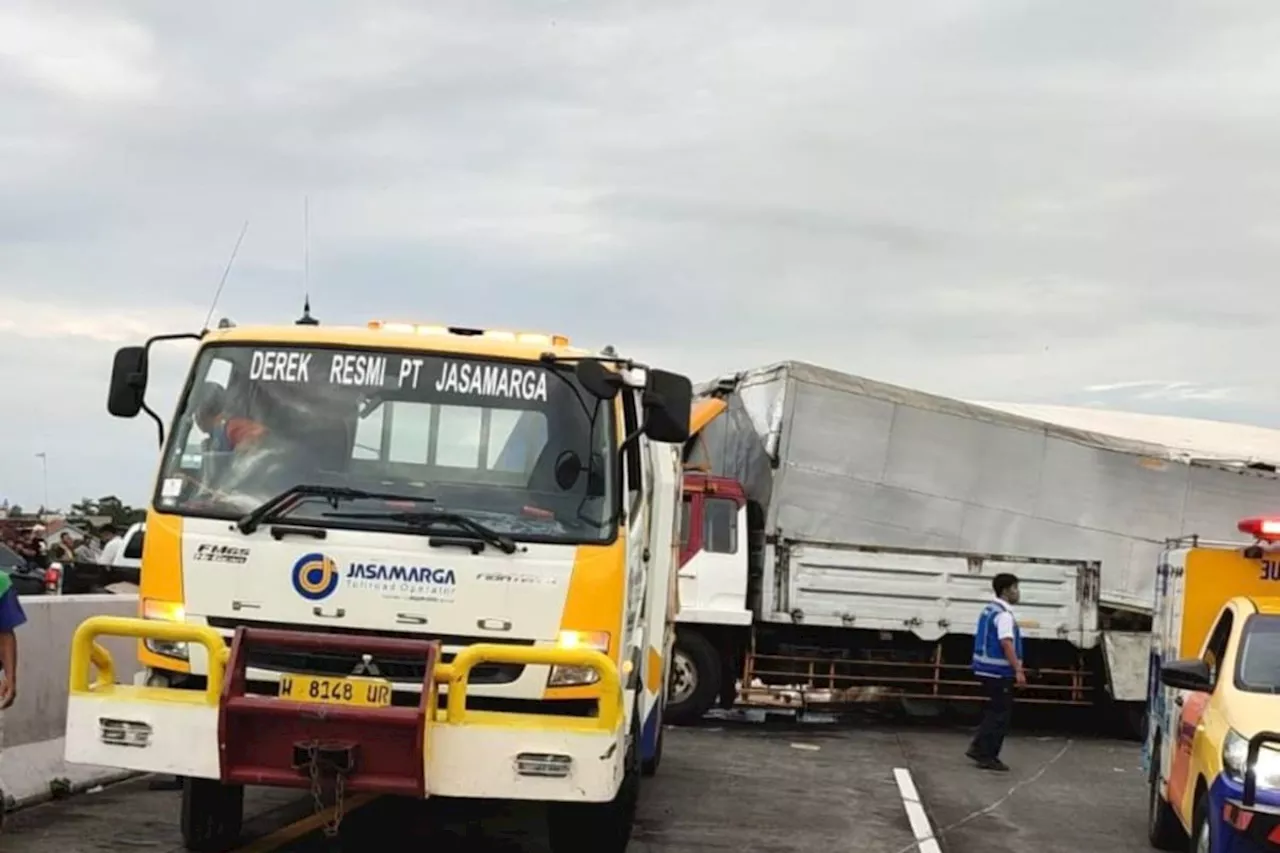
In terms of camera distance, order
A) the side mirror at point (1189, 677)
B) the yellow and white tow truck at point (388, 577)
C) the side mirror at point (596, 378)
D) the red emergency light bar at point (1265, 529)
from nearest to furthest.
→ the yellow and white tow truck at point (388, 577), the side mirror at point (596, 378), the side mirror at point (1189, 677), the red emergency light bar at point (1265, 529)

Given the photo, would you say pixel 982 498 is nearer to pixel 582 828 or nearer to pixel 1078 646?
pixel 1078 646

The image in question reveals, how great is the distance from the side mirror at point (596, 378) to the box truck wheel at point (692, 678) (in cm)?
886

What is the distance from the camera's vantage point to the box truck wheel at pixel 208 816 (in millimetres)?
7777

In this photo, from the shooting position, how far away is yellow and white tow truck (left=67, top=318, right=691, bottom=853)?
670 centimetres

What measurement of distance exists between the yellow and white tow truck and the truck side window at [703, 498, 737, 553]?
809 cm

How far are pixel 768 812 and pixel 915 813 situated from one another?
3.41ft

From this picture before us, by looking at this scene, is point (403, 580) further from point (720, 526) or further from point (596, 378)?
point (720, 526)

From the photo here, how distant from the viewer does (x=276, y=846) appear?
8.05 metres

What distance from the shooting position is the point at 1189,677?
26.1 ft

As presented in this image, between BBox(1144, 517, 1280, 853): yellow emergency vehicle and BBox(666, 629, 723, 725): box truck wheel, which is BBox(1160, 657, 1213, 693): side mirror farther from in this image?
BBox(666, 629, 723, 725): box truck wheel

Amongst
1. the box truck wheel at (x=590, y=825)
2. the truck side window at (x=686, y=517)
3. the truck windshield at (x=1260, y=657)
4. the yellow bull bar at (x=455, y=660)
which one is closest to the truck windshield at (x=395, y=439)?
the yellow bull bar at (x=455, y=660)

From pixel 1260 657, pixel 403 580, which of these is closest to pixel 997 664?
pixel 1260 657

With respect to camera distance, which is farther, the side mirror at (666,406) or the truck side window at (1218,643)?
the truck side window at (1218,643)

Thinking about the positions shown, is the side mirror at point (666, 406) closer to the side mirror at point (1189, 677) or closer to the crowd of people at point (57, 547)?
the side mirror at point (1189, 677)
